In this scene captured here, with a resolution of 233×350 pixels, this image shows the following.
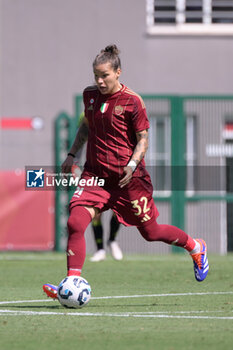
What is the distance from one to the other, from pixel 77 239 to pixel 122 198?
62cm

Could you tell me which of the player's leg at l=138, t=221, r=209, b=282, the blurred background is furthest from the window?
the player's leg at l=138, t=221, r=209, b=282

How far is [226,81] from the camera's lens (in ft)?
80.6

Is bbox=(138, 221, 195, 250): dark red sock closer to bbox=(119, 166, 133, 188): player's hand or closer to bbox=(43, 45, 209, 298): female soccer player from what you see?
bbox=(43, 45, 209, 298): female soccer player

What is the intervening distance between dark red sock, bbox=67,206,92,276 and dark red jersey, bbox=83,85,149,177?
0.41 m

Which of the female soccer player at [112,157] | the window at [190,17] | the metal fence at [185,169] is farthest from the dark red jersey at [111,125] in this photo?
the window at [190,17]

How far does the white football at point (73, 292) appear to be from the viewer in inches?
316

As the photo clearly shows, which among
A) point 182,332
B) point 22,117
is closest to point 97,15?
point 22,117

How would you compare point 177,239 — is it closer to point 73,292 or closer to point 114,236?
point 73,292

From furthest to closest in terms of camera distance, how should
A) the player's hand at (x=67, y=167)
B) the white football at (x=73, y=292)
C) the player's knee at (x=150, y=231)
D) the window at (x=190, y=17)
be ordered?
the window at (x=190, y=17) → the player's knee at (x=150, y=231) → the player's hand at (x=67, y=167) → the white football at (x=73, y=292)

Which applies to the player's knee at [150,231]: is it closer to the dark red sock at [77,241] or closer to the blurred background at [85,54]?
the dark red sock at [77,241]

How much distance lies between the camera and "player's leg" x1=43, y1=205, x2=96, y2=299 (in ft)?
27.0

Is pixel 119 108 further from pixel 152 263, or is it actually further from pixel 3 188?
pixel 3 188

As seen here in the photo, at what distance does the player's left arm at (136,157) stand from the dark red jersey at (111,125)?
0.21 ft

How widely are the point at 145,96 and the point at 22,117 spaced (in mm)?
4925
